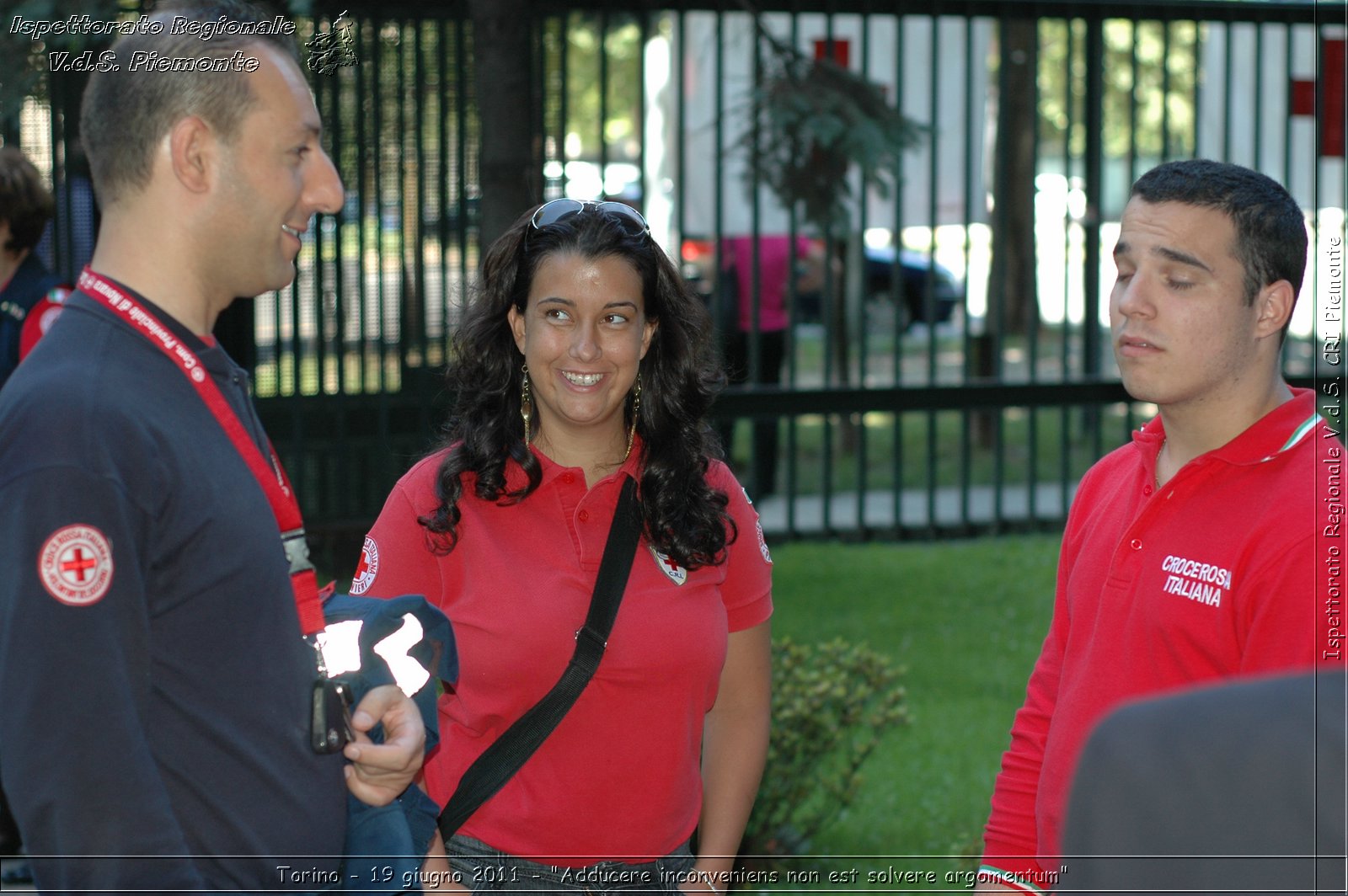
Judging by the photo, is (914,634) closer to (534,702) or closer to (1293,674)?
(534,702)

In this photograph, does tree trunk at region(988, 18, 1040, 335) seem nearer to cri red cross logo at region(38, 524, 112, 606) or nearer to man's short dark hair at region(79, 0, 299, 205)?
man's short dark hair at region(79, 0, 299, 205)

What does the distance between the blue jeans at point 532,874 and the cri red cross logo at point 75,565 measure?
1.24 meters

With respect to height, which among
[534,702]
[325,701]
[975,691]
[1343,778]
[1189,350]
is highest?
[1189,350]

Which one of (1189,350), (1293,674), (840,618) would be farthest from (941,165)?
(1293,674)

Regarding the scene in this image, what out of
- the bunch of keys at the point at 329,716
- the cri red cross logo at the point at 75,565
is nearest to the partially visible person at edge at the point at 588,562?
the bunch of keys at the point at 329,716

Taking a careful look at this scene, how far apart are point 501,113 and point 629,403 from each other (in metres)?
3.23

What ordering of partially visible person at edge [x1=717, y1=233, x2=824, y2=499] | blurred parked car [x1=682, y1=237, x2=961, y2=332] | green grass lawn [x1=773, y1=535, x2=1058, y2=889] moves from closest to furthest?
green grass lawn [x1=773, y1=535, x2=1058, y2=889] → partially visible person at edge [x1=717, y1=233, x2=824, y2=499] → blurred parked car [x1=682, y1=237, x2=961, y2=332]

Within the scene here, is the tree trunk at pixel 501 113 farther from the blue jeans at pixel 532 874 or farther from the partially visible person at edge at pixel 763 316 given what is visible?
the blue jeans at pixel 532 874

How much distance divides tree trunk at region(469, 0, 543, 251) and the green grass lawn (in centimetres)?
255

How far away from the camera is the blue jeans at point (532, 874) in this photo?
104 inches

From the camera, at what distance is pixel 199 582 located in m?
1.74

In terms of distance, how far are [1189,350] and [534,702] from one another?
4.43 ft

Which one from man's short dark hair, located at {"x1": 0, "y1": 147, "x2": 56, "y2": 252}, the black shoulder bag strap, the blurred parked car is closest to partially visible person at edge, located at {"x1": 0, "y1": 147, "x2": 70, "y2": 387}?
man's short dark hair, located at {"x1": 0, "y1": 147, "x2": 56, "y2": 252}

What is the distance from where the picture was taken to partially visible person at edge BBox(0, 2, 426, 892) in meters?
1.63
